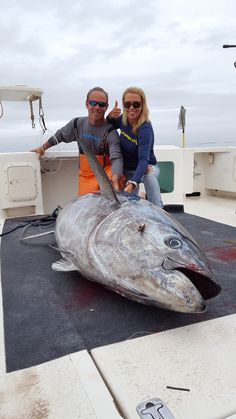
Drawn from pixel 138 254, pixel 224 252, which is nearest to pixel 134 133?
pixel 224 252

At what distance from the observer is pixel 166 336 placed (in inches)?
66.6

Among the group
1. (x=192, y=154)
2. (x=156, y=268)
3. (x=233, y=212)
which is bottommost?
(x=233, y=212)

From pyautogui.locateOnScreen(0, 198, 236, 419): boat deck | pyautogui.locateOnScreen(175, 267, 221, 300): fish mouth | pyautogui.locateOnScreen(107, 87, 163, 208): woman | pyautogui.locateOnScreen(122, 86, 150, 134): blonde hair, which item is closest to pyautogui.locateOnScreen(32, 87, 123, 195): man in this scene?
pyautogui.locateOnScreen(107, 87, 163, 208): woman

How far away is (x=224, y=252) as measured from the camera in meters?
3.02

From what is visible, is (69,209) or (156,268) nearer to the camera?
(156,268)

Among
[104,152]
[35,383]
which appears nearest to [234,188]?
[104,152]

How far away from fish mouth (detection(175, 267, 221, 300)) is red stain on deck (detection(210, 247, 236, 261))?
3.76ft

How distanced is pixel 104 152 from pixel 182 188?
2197 mm

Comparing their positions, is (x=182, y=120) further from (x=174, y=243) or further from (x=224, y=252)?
(x=174, y=243)

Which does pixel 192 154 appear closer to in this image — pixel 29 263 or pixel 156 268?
pixel 29 263

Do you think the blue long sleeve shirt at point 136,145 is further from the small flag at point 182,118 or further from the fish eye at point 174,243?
the small flag at point 182,118

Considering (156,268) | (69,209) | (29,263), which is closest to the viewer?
(156,268)

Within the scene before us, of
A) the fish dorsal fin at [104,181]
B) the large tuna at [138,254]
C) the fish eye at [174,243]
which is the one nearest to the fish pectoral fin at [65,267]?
the large tuna at [138,254]

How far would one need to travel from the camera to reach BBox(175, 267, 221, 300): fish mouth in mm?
1680
